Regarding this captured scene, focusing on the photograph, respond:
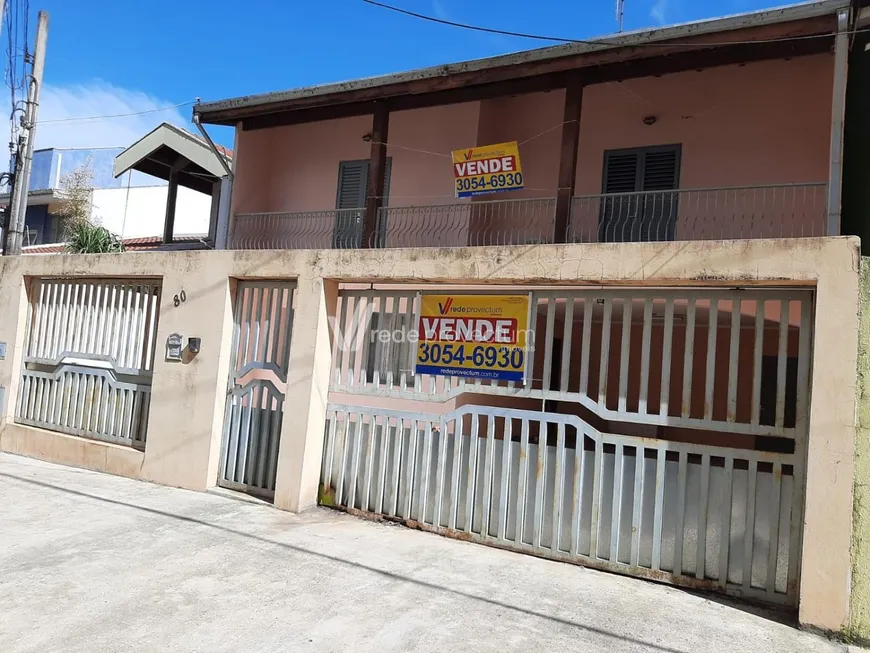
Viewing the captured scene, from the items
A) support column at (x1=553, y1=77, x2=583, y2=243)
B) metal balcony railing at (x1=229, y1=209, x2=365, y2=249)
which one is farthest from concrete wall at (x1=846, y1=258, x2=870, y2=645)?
metal balcony railing at (x1=229, y1=209, x2=365, y2=249)

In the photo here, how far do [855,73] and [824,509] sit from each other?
6015 mm

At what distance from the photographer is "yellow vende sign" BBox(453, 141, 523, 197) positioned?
9578 millimetres

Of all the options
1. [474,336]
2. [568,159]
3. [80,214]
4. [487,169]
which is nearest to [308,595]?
[474,336]

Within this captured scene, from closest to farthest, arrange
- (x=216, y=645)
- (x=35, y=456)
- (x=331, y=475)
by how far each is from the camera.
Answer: (x=216, y=645) < (x=331, y=475) < (x=35, y=456)

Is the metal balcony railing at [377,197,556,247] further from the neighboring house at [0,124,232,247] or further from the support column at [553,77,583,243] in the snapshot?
the neighboring house at [0,124,232,247]

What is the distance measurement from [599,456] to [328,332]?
2948 millimetres

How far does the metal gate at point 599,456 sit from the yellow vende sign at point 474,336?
0.44 feet

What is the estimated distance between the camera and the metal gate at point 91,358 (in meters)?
7.62

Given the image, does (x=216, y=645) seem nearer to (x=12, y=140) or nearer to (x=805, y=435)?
(x=805, y=435)

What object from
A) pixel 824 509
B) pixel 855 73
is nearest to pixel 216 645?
pixel 824 509

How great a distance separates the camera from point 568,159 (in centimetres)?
874

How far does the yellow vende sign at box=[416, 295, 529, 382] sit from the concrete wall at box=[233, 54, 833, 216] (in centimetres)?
482

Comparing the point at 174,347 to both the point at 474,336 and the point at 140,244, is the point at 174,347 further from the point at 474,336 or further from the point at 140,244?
the point at 140,244

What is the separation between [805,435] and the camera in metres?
4.30
